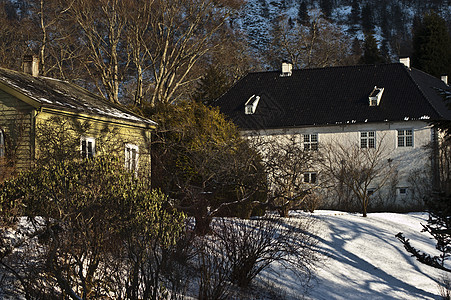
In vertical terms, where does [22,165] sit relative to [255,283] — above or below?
above

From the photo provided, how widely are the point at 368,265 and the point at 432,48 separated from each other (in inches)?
1396

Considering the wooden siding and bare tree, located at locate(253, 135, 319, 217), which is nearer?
the wooden siding

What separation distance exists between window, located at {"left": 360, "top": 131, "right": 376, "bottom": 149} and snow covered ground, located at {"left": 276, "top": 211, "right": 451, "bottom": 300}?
11.5m

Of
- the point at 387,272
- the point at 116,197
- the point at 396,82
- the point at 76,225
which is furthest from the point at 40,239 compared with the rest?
the point at 396,82

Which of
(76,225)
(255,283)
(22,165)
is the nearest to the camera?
(76,225)

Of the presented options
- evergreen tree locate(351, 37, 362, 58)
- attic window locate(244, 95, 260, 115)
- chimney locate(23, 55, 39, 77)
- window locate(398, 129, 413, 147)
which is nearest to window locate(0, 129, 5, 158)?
chimney locate(23, 55, 39, 77)

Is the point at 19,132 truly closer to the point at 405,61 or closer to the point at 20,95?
the point at 20,95

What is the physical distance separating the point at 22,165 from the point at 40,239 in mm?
9585

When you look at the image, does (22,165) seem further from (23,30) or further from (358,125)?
(358,125)

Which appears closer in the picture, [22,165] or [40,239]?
[40,239]

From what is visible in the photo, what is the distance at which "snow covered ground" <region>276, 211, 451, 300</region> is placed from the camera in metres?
15.1

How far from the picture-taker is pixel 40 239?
9617 mm

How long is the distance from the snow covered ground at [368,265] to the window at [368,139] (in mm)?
11539

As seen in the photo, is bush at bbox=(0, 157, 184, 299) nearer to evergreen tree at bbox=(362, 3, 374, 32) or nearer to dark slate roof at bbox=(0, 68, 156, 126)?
dark slate roof at bbox=(0, 68, 156, 126)
